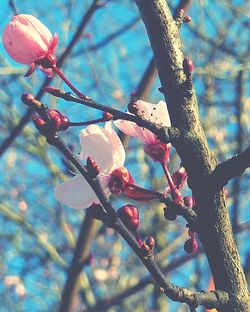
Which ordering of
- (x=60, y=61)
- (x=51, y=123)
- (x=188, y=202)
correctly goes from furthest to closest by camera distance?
(x=60, y=61), (x=188, y=202), (x=51, y=123)

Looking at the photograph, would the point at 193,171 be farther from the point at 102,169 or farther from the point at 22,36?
the point at 22,36

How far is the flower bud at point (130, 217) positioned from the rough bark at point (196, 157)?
0.10 m

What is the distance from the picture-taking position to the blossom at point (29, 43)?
120cm

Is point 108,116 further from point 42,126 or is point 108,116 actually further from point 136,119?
point 42,126

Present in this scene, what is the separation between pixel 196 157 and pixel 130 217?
0.14m

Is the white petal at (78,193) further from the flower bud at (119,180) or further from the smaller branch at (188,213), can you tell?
the smaller branch at (188,213)

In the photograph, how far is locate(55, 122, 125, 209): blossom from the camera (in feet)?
3.79

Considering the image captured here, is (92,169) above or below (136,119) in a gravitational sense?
below

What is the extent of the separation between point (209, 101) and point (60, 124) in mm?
4401

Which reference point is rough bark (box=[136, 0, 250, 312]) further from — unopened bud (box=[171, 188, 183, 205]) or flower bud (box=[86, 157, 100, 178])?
flower bud (box=[86, 157, 100, 178])

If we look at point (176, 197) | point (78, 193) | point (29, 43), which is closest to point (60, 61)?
point (29, 43)

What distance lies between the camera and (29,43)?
4.00 ft

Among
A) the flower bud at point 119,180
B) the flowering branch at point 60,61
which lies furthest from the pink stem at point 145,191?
the flowering branch at point 60,61

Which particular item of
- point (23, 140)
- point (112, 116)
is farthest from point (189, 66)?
point (23, 140)
